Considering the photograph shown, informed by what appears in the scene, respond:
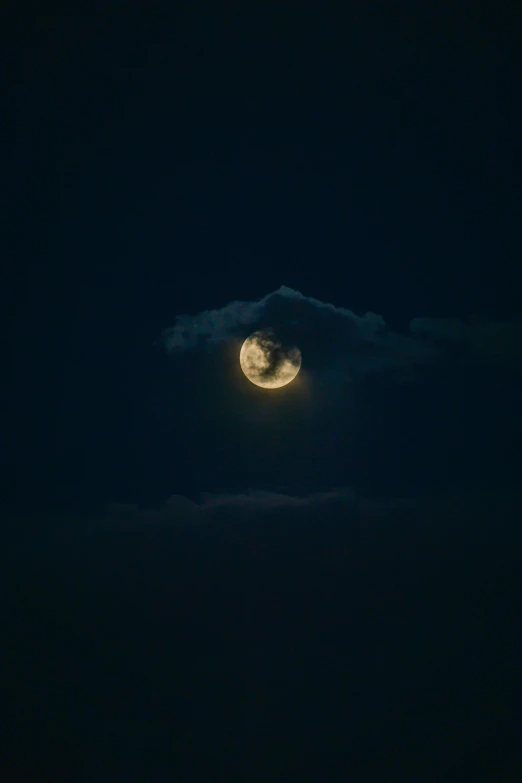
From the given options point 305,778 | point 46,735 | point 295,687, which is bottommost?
point 305,778

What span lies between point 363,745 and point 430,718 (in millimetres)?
7195

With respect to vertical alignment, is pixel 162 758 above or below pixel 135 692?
below

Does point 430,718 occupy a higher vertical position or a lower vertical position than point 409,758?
higher

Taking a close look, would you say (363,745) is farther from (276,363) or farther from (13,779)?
(276,363)

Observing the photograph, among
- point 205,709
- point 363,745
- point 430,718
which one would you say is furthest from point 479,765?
point 205,709

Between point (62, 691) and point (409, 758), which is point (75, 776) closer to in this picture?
point (62, 691)

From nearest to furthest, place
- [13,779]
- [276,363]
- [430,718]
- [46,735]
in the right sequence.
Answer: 1. [276,363]
2. [13,779]
3. [46,735]
4. [430,718]

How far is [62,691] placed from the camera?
55438mm

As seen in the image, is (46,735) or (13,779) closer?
(13,779)

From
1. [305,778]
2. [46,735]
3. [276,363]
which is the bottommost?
[305,778]

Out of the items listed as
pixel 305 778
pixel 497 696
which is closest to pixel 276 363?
pixel 497 696

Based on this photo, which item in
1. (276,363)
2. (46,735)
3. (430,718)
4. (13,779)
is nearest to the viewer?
(276,363)

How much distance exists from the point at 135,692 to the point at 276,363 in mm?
42471

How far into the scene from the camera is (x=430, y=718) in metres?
→ 57.1
